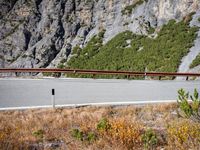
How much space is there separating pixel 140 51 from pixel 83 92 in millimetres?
25661

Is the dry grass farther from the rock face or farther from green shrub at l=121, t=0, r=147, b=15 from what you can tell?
green shrub at l=121, t=0, r=147, b=15

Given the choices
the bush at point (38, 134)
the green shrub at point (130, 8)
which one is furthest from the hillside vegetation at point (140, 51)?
the bush at point (38, 134)

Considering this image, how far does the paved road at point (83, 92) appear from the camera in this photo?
16766 millimetres

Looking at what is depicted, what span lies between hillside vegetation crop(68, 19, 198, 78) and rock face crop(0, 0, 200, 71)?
6.29 feet

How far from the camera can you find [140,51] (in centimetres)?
4381

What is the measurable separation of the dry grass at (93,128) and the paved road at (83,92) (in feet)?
6.13

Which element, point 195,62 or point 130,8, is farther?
point 130,8

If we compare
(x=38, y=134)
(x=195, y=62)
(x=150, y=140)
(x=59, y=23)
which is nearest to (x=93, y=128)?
(x=38, y=134)

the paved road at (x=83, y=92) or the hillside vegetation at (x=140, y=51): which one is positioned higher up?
the paved road at (x=83, y=92)

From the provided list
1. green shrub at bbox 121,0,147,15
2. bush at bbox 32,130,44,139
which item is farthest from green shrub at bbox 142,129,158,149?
green shrub at bbox 121,0,147,15

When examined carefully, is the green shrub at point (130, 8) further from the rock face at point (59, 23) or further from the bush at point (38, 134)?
the bush at point (38, 134)

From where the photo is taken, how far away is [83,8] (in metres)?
60.6

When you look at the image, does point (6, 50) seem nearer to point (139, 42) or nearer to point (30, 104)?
point (139, 42)

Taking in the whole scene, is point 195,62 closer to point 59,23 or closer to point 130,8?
point 130,8
